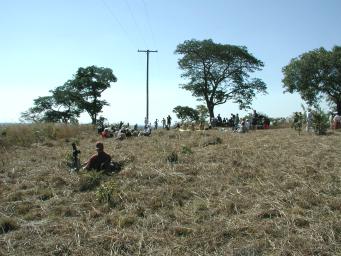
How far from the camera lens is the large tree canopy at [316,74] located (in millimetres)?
39438

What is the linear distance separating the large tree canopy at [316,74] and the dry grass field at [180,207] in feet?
97.5

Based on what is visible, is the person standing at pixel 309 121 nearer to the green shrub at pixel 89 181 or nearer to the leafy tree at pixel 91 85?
the green shrub at pixel 89 181

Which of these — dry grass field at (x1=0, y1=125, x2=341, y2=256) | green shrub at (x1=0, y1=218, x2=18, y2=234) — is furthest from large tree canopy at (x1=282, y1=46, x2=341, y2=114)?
green shrub at (x1=0, y1=218, x2=18, y2=234)

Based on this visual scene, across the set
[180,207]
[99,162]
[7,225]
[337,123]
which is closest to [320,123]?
[337,123]

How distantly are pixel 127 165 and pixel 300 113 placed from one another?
15709 mm

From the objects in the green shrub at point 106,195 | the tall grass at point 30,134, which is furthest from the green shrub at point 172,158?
the tall grass at point 30,134

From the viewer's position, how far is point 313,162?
10797 mm

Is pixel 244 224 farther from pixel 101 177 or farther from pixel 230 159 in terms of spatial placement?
pixel 230 159

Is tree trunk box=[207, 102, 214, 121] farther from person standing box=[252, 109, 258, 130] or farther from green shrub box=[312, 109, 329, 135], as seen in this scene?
green shrub box=[312, 109, 329, 135]

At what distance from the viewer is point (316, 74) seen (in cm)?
4041

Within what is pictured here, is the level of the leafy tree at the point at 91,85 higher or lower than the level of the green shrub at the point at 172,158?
higher

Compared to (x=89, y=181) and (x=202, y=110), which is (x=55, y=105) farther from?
(x=89, y=181)

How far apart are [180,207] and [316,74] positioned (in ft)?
117

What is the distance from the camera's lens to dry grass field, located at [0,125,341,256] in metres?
5.96
